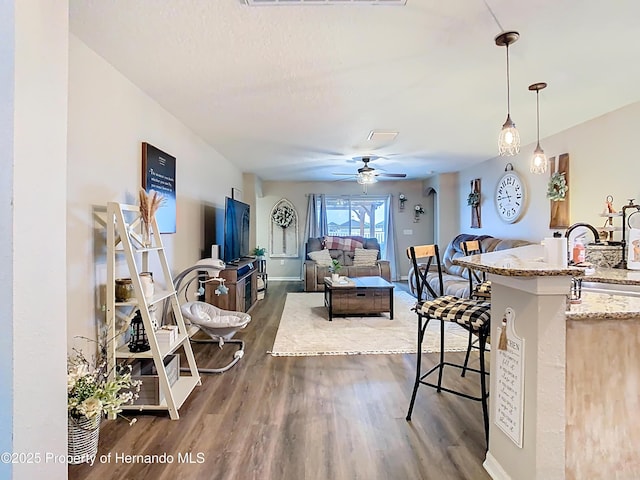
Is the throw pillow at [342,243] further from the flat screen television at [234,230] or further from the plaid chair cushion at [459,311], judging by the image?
the plaid chair cushion at [459,311]

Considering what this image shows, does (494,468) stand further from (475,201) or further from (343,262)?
(343,262)

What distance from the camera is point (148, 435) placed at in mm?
2156

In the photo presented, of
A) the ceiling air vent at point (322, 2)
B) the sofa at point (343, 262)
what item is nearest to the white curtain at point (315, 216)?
the sofa at point (343, 262)

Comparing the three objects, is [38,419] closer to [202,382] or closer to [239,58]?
[202,382]

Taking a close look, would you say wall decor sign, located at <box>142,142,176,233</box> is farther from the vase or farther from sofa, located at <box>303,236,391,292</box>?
sofa, located at <box>303,236,391,292</box>

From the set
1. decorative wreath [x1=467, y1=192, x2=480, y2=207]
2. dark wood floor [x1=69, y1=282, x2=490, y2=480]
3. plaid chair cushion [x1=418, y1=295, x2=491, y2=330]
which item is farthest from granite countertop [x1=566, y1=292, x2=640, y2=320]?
decorative wreath [x1=467, y1=192, x2=480, y2=207]

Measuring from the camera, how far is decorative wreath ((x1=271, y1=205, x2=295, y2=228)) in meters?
8.55

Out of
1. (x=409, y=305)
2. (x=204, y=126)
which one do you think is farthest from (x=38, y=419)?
(x=409, y=305)

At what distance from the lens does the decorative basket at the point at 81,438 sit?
1.83m

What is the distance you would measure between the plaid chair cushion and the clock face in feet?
12.1

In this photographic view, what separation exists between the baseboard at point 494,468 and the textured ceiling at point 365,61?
89.8 inches

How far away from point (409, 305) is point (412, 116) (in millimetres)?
3086

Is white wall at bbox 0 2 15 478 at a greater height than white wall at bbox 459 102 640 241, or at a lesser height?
lesser

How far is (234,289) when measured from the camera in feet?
14.8
